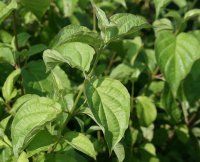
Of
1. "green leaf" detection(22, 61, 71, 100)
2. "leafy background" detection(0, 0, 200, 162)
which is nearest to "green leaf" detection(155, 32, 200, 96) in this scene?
"leafy background" detection(0, 0, 200, 162)

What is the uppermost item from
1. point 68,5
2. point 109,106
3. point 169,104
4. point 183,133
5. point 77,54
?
point 77,54

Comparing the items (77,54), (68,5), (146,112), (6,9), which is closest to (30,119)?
(77,54)

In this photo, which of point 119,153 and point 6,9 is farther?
point 6,9

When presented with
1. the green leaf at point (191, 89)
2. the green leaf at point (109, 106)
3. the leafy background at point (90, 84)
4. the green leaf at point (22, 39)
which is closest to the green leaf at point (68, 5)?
the leafy background at point (90, 84)

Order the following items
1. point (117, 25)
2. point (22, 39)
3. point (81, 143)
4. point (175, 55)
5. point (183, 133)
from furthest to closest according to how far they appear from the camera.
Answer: point (183, 133)
point (22, 39)
point (175, 55)
point (81, 143)
point (117, 25)

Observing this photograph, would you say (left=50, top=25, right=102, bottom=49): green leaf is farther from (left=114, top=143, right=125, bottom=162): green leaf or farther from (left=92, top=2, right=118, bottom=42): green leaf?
(left=114, top=143, right=125, bottom=162): green leaf

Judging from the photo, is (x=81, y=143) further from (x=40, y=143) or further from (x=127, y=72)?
(x=127, y=72)

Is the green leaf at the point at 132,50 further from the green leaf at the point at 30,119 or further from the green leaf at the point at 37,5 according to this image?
the green leaf at the point at 30,119

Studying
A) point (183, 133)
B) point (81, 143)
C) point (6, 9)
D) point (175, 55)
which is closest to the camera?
point (81, 143)
